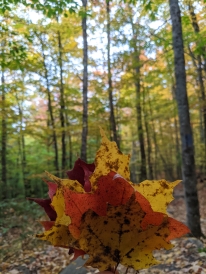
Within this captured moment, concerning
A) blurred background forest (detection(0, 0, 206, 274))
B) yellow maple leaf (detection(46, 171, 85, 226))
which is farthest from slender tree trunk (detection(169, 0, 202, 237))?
yellow maple leaf (detection(46, 171, 85, 226))

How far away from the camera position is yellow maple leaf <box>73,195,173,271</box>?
56 cm

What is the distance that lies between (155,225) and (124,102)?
12.0m

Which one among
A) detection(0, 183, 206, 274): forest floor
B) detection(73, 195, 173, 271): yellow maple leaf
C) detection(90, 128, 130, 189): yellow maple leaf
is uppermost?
detection(90, 128, 130, 189): yellow maple leaf

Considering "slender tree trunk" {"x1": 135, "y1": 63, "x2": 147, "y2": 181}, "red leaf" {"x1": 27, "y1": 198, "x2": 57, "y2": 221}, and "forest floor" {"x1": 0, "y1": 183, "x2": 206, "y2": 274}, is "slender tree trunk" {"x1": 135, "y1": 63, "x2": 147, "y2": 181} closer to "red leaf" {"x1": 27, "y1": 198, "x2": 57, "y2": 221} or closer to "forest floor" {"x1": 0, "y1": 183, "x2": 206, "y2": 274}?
"forest floor" {"x1": 0, "y1": 183, "x2": 206, "y2": 274}

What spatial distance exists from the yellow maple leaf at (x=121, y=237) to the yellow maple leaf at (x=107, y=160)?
11 cm

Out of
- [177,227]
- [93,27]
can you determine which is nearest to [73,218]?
[177,227]

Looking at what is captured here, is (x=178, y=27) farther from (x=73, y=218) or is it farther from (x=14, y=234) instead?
(x=14, y=234)

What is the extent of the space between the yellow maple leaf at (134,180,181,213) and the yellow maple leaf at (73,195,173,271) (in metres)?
0.05

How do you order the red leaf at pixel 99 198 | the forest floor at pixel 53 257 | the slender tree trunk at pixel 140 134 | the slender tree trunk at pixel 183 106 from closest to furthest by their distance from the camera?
the red leaf at pixel 99 198, the forest floor at pixel 53 257, the slender tree trunk at pixel 183 106, the slender tree trunk at pixel 140 134

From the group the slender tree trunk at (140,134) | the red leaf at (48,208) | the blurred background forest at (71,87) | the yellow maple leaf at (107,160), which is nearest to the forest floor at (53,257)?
the blurred background forest at (71,87)

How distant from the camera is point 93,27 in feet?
34.2

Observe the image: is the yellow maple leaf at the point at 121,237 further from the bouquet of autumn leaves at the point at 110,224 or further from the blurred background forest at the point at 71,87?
the blurred background forest at the point at 71,87

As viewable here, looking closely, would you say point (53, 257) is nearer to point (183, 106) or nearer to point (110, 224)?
point (183, 106)

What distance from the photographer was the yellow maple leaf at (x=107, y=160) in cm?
64
